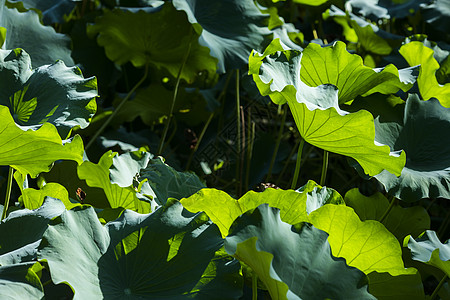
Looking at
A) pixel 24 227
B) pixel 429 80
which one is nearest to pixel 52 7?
pixel 24 227

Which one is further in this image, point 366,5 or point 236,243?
point 366,5

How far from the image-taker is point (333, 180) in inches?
76.1

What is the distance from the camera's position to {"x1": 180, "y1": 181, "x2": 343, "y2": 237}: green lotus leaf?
0.81m

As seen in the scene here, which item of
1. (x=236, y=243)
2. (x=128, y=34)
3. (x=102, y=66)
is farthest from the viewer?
(x=102, y=66)

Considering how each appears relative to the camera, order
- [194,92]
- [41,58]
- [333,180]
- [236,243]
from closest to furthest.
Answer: [236,243] < [41,58] < [194,92] < [333,180]

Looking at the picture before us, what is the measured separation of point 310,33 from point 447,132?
3.37 ft

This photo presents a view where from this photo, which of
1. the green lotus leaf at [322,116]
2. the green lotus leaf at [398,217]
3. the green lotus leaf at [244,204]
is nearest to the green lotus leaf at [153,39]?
the green lotus leaf at [322,116]

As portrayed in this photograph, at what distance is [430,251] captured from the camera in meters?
0.82

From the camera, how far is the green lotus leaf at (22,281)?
686 mm

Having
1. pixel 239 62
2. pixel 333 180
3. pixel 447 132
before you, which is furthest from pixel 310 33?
pixel 447 132

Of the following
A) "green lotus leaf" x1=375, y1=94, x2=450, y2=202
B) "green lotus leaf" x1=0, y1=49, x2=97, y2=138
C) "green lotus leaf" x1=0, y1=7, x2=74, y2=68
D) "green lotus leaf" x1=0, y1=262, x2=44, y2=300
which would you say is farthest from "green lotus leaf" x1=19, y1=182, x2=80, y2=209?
"green lotus leaf" x1=375, y1=94, x2=450, y2=202

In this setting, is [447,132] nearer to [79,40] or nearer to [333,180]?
[333,180]

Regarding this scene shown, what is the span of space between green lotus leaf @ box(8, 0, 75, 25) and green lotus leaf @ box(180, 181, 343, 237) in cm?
97

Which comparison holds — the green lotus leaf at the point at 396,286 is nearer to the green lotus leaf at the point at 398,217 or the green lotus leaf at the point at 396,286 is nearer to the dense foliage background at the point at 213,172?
the dense foliage background at the point at 213,172
